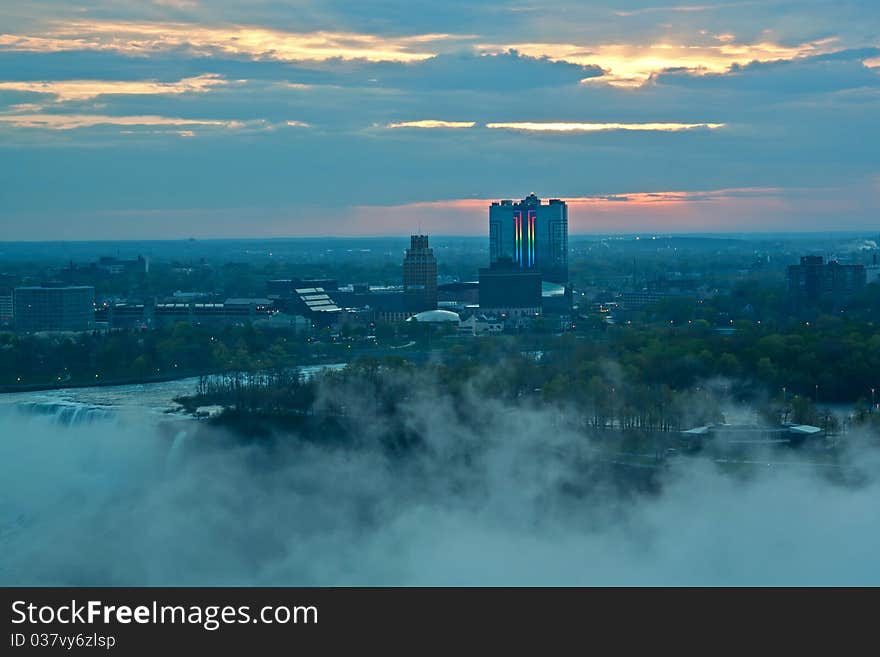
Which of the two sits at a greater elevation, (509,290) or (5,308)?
(509,290)

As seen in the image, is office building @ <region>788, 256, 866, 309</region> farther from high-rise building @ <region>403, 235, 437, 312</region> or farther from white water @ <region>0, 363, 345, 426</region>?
white water @ <region>0, 363, 345, 426</region>

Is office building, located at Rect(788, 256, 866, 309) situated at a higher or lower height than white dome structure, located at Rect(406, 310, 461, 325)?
higher

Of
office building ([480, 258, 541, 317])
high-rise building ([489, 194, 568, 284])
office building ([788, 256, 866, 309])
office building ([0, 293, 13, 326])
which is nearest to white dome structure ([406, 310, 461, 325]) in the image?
office building ([480, 258, 541, 317])

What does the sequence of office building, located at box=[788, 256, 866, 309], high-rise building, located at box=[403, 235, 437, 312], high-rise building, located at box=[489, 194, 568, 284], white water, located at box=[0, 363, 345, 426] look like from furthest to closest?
1. high-rise building, located at box=[489, 194, 568, 284]
2. high-rise building, located at box=[403, 235, 437, 312]
3. office building, located at box=[788, 256, 866, 309]
4. white water, located at box=[0, 363, 345, 426]

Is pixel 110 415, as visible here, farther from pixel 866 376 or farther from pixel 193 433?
pixel 866 376

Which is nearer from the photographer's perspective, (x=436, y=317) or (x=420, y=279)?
(x=436, y=317)

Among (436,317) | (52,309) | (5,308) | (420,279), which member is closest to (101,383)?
(436,317)

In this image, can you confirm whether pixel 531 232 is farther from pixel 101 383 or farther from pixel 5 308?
pixel 101 383
